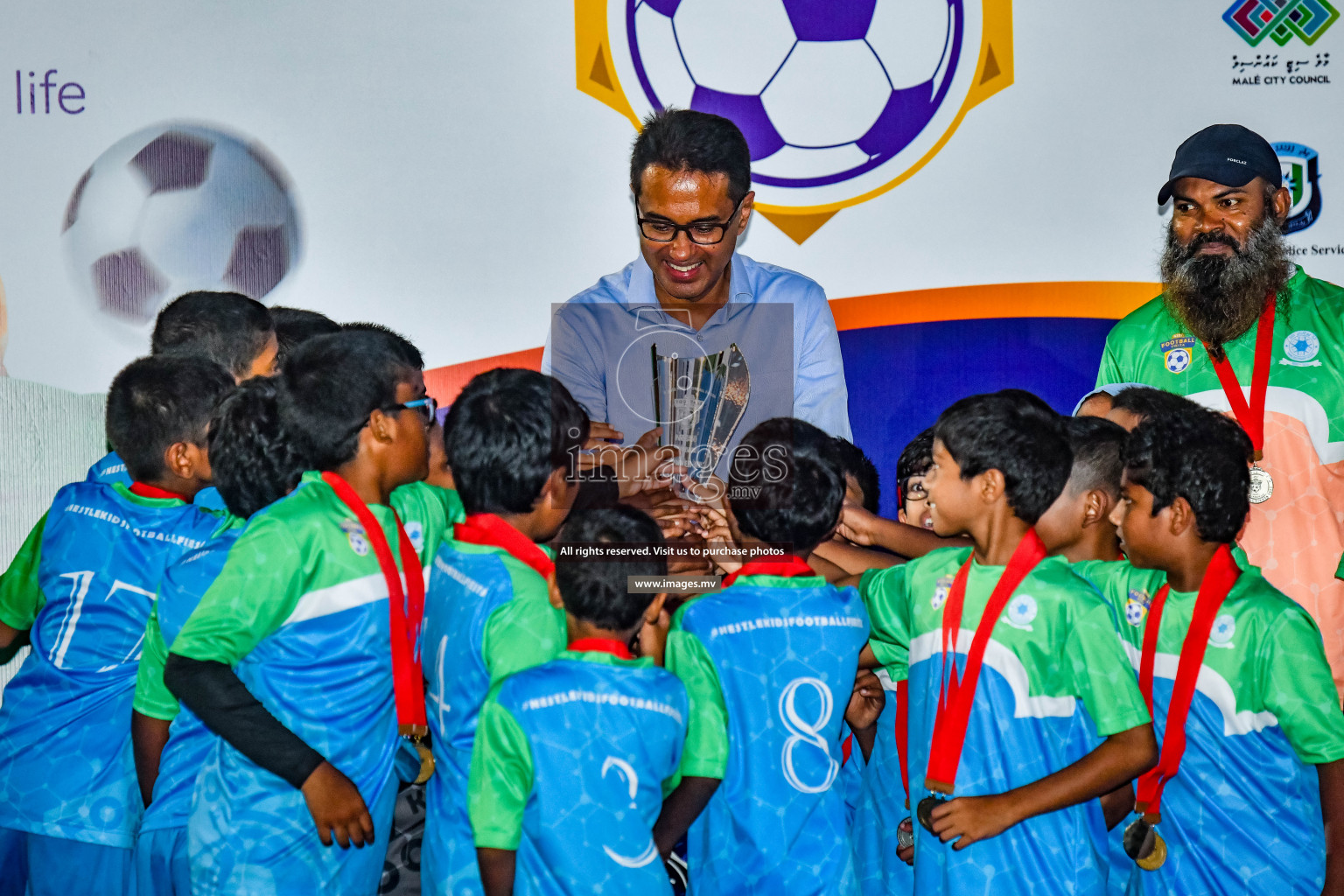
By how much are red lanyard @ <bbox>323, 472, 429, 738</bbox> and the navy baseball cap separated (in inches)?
104

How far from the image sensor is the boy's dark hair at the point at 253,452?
250 centimetres

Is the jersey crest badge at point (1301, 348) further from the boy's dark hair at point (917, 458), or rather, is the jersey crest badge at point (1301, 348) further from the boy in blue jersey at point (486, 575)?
the boy in blue jersey at point (486, 575)

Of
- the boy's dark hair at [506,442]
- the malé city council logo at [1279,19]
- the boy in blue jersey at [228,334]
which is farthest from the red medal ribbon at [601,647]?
the malé city council logo at [1279,19]

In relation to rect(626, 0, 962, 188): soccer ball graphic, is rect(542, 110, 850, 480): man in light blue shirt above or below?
below

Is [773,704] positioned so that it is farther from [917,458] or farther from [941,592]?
[917,458]

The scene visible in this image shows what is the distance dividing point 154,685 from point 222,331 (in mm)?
1166

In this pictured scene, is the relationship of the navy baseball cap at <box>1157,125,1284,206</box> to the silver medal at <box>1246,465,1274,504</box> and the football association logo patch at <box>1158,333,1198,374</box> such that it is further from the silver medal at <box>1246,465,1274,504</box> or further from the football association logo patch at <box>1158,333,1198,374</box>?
the silver medal at <box>1246,465,1274,504</box>

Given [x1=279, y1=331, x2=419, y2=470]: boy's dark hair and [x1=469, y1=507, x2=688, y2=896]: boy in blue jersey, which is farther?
[x1=279, y1=331, x2=419, y2=470]: boy's dark hair

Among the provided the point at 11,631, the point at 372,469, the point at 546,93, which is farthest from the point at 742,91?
the point at 11,631

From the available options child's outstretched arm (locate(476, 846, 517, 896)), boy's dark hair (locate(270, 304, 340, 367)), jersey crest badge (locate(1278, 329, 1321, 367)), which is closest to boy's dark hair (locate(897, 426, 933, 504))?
jersey crest badge (locate(1278, 329, 1321, 367))

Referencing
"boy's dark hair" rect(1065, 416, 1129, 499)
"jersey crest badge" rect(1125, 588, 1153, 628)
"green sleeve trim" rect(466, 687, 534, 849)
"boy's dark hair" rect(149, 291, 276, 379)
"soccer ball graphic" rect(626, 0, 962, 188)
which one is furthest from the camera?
"soccer ball graphic" rect(626, 0, 962, 188)

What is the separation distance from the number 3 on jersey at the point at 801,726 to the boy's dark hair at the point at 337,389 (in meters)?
1.07

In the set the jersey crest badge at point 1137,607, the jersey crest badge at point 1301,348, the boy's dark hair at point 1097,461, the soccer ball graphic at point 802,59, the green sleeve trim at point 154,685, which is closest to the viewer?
the green sleeve trim at point 154,685

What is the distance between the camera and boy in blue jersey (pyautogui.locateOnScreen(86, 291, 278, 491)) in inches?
127
